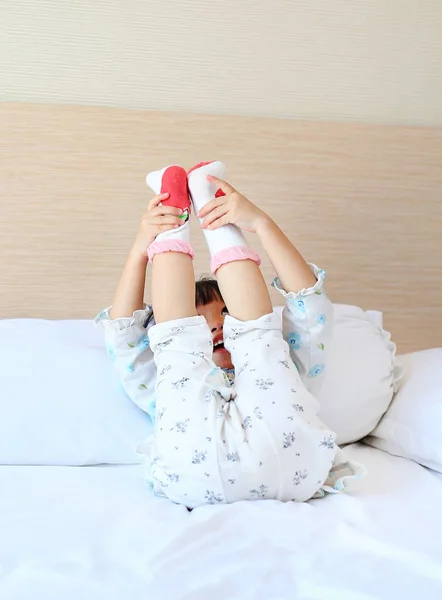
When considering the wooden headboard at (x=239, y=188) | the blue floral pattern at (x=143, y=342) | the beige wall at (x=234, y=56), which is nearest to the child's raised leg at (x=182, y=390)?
the blue floral pattern at (x=143, y=342)

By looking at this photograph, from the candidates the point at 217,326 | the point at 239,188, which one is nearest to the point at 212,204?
the point at 217,326

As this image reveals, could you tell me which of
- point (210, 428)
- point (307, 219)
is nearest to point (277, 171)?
point (307, 219)

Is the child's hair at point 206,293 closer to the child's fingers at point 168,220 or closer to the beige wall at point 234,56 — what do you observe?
the child's fingers at point 168,220

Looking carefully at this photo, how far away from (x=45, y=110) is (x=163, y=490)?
101cm

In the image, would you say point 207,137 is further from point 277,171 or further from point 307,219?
point 307,219

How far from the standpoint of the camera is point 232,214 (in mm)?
1286

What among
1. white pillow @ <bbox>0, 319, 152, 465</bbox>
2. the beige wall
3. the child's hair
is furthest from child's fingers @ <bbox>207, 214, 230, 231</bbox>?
the beige wall

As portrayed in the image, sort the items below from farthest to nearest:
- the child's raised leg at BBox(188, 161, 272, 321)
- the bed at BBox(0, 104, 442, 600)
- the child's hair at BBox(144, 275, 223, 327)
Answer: the child's hair at BBox(144, 275, 223, 327) → the child's raised leg at BBox(188, 161, 272, 321) → the bed at BBox(0, 104, 442, 600)

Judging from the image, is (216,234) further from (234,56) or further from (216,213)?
(234,56)

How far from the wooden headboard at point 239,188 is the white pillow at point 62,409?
360 mm

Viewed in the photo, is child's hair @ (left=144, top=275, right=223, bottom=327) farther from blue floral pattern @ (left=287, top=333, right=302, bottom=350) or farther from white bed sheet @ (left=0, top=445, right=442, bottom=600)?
white bed sheet @ (left=0, top=445, right=442, bottom=600)

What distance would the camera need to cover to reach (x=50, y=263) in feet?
5.57

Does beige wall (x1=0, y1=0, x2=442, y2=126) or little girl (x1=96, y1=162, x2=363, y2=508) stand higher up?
beige wall (x1=0, y1=0, x2=442, y2=126)

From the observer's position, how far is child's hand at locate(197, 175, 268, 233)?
50.7 inches
